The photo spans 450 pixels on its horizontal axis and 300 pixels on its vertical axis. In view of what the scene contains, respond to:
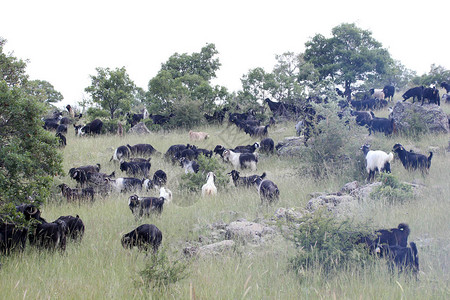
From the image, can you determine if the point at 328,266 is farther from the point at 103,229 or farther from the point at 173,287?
the point at 103,229

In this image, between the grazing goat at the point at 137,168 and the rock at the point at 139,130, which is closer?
the grazing goat at the point at 137,168

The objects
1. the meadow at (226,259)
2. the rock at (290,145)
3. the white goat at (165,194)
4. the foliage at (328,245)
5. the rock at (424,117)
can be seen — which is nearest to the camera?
the meadow at (226,259)

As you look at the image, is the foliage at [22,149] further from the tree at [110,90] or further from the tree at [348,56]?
the tree at [348,56]

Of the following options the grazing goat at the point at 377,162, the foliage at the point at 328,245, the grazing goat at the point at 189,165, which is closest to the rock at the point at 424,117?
the grazing goat at the point at 377,162

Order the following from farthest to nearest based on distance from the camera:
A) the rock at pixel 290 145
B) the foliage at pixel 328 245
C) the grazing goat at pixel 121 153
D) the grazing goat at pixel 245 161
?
the rock at pixel 290 145 < the grazing goat at pixel 121 153 < the grazing goat at pixel 245 161 < the foliage at pixel 328 245

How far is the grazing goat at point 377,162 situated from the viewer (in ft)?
38.8

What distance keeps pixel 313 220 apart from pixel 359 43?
3501 centimetres

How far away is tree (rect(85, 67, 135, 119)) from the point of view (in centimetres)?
2617

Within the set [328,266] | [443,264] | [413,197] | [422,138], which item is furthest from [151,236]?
[422,138]

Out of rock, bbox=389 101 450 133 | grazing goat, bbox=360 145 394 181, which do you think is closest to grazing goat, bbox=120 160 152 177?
grazing goat, bbox=360 145 394 181

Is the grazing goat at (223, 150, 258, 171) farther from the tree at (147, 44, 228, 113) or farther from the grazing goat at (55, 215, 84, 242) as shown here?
the tree at (147, 44, 228, 113)

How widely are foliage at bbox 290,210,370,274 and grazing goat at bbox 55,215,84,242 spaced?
3.97 metres

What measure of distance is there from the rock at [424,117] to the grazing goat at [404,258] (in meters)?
14.4

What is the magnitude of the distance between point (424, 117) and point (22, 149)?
17541mm
